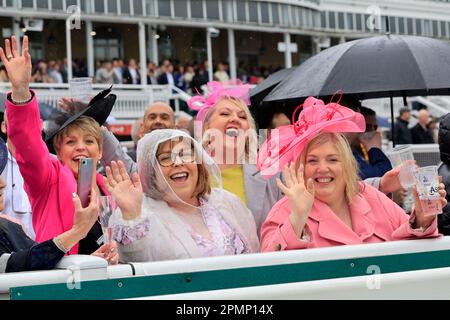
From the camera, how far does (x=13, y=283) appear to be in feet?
9.72

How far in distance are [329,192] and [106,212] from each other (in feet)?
3.67

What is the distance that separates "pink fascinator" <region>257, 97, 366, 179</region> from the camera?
428 centimetres

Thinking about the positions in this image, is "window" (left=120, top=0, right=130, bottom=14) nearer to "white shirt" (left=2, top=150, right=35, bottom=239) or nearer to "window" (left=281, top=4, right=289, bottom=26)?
"window" (left=281, top=4, right=289, bottom=26)

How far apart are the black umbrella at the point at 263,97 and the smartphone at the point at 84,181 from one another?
4.22m

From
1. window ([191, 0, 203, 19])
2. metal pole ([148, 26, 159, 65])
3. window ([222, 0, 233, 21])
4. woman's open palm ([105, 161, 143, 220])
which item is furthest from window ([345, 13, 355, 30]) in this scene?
woman's open palm ([105, 161, 143, 220])

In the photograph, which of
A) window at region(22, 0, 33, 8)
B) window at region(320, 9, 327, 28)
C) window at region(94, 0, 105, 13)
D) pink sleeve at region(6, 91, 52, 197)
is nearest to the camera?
pink sleeve at region(6, 91, 52, 197)

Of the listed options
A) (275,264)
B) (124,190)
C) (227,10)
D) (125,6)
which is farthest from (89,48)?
(275,264)

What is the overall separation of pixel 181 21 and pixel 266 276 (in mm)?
29123

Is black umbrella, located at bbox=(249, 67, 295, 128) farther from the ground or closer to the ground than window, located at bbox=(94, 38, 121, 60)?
closer to the ground

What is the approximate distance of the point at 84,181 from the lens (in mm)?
3520

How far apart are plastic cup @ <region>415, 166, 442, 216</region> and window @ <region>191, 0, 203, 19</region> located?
29.2m

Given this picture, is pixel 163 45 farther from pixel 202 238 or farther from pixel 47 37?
pixel 202 238

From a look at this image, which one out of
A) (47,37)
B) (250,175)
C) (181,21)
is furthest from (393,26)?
(250,175)

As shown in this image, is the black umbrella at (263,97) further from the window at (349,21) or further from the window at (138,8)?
the window at (349,21)
